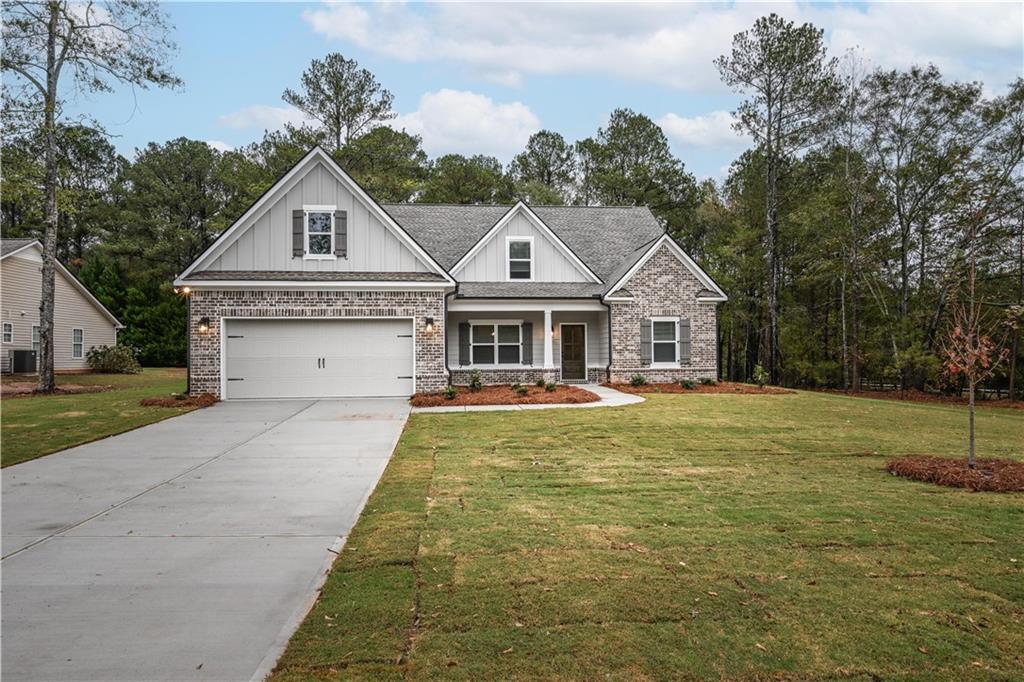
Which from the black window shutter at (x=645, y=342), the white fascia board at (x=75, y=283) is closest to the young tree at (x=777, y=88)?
the black window shutter at (x=645, y=342)

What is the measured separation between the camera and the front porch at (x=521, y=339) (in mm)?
18750

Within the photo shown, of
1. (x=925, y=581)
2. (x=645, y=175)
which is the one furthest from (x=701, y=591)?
(x=645, y=175)

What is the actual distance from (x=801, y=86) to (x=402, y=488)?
25.4 meters

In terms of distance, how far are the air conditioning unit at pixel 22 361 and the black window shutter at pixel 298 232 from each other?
17.9m

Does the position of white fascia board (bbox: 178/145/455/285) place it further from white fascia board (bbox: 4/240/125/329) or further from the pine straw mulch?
the pine straw mulch

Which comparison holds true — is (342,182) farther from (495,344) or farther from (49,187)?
(49,187)

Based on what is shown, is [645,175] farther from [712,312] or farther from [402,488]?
[402,488]

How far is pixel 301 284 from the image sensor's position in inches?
612

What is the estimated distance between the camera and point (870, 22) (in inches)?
858

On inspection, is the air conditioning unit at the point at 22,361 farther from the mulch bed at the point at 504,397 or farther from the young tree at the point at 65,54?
the mulch bed at the point at 504,397

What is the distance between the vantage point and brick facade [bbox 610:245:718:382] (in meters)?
19.0

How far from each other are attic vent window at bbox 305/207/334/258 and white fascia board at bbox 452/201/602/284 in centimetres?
440

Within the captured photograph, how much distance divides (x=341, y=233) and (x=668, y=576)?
14511 millimetres

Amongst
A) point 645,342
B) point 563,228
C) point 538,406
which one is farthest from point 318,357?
point 563,228
